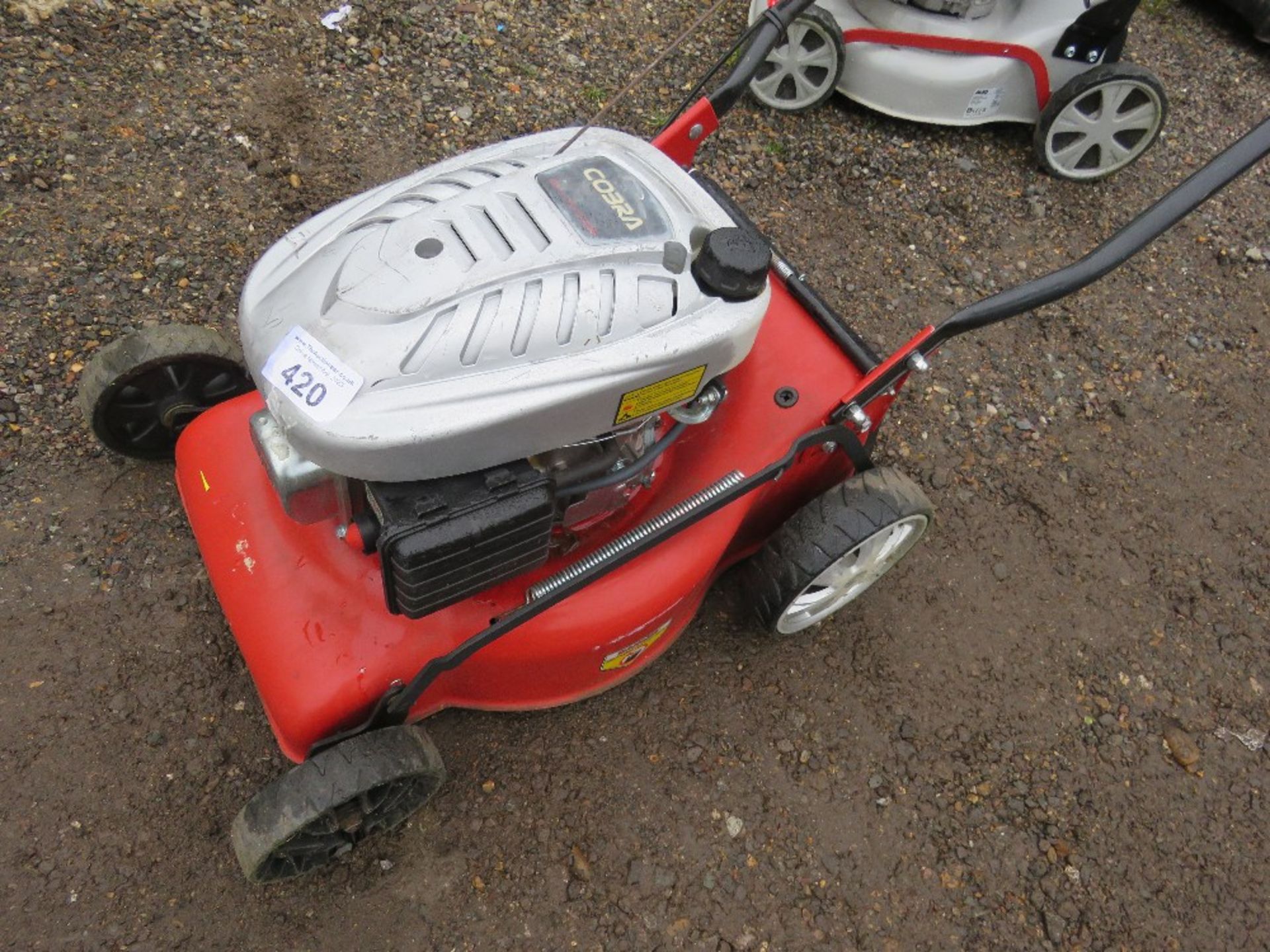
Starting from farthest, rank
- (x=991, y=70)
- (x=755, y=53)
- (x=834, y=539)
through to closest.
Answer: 1. (x=991, y=70)
2. (x=755, y=53)
3. (x=834, y=539)

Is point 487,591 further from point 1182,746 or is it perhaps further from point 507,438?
point 1182,746

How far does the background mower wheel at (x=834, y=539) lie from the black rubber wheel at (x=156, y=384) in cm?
113

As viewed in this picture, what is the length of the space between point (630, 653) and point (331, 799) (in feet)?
1.98

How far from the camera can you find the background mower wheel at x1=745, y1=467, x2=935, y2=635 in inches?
69.6

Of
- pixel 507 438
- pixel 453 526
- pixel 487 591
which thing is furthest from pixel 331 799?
pixel 507 438

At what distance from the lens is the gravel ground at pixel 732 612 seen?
1820mm

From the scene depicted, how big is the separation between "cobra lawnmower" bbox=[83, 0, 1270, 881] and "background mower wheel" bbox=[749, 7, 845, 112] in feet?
3.15

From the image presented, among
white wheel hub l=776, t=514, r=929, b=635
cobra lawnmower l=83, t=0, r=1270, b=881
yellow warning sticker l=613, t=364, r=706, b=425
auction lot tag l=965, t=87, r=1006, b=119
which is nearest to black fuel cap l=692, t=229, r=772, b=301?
cobra lawnmower l=83, t=0, r=1270, b=881

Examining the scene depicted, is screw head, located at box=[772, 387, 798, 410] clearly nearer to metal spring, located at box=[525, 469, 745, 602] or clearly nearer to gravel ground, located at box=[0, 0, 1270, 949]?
metal spring, located at box=[525, 469, 745, 602]

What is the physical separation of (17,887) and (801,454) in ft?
5.16

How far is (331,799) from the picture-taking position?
1.49m

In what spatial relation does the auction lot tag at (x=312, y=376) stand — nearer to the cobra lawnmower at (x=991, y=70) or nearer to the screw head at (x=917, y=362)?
the screw head at (x=917, y=362)

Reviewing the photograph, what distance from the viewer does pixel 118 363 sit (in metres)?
1.85

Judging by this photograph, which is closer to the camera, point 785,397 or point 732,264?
point 732,264
